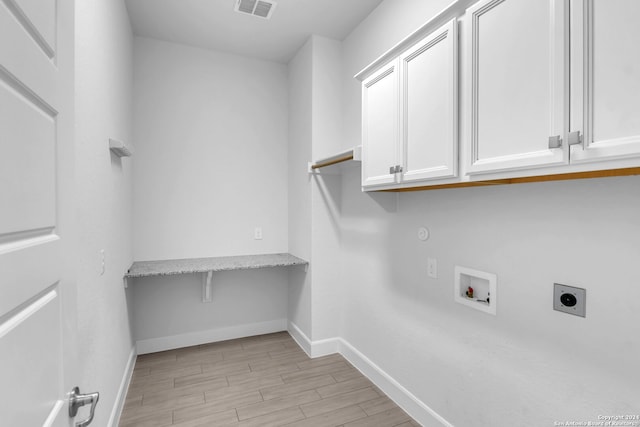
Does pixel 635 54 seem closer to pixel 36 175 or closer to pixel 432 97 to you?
pixel 432 97

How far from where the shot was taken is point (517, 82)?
114 cm

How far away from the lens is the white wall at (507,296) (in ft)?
3.73

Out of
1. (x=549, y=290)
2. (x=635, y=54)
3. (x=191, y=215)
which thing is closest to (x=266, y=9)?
(x=191, y=215)

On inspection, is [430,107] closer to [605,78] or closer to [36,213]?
[605,78]

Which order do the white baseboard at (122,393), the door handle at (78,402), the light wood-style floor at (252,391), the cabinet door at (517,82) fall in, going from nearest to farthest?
the door handle at (78,402)
the cabinet door at (517,82)
the white baseboard at (122,393)
the light wood-style floor at (252,391)

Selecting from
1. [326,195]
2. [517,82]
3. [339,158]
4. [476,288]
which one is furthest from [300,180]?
[517,82]

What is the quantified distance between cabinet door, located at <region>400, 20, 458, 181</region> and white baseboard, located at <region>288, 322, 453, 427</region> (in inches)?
56.3

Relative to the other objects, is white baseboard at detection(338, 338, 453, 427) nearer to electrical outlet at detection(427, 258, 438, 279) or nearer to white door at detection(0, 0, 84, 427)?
electrical outlet at detection(427, 258, 438, 279)

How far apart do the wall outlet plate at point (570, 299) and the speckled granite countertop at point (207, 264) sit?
6.43 feet

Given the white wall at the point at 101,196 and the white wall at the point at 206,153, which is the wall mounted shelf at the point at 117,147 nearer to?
the white wall at the point at 101,196

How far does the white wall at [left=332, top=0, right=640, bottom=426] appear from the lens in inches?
44.7

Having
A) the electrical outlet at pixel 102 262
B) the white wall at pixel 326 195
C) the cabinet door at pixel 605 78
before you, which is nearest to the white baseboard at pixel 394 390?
the white wall at pixel 326 195

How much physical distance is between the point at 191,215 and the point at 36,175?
2568mm

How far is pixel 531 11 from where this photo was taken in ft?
3.57
